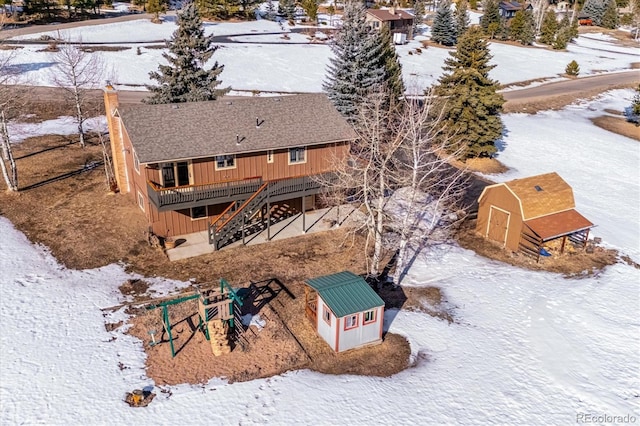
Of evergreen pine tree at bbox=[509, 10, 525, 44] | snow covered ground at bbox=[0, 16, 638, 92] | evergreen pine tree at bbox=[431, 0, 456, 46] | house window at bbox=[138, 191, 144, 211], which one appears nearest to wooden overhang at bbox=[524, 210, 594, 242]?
house window at bbox=[138, 191, 144, 211]

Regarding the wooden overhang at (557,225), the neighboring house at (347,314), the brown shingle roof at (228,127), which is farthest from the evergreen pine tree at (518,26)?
the neighboring house at (347,314)

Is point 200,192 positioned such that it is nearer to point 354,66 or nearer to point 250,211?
point 250,211

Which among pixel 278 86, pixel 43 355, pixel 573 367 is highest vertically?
pixel 278 86

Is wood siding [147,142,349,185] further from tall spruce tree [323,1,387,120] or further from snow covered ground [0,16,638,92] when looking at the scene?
snow covered ground [0,16,638,92]

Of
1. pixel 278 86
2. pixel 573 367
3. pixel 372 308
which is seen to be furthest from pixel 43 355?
pixel 278 86

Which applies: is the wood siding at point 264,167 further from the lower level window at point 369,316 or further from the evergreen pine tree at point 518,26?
the evergreen pine tree at point 518,26

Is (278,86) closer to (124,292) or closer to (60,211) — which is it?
(60,211)
